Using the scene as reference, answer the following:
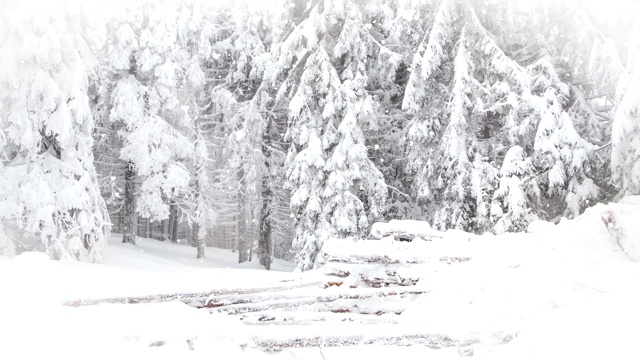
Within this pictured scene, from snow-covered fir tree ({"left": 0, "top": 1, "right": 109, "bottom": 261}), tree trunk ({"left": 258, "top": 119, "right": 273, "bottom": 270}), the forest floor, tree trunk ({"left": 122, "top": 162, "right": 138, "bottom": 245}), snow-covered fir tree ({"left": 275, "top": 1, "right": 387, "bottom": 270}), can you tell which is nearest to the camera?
the forest floor

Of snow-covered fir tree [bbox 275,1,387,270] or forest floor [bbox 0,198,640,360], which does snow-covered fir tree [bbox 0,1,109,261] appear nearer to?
snow-covered fir tree [bbox 275,1,387,270]

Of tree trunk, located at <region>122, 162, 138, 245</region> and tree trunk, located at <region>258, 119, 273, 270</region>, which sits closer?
tree trunk, located at <region>122, 162, 138, 245</region>

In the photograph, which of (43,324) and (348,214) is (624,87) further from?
(43,324)

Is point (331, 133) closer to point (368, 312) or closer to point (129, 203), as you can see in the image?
point (129, 203)

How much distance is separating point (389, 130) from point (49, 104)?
1075cm

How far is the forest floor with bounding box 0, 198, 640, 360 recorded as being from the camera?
162 inches

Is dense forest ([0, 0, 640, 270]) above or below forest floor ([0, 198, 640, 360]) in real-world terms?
above

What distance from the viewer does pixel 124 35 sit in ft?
63.4

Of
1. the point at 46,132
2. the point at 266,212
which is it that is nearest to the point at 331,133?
the point at 266,212

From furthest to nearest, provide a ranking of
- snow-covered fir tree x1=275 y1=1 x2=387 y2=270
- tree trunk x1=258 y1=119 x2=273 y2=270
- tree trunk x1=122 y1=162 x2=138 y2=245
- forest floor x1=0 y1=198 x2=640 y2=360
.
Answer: tree trunk x1=258 y1=119 x2=273 y2=270, tree trunk x1=122 y1=162 x2=138 y2=245, snow-covered fir tree x1=275 y1=1 x2=387 y2=270, forest floor x1=0 y1=198 x2=640 y2=360

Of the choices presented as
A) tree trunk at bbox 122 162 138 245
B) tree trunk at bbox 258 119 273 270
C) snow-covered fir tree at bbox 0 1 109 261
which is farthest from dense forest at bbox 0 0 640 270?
tree trunk at bbox 258 119 273 270

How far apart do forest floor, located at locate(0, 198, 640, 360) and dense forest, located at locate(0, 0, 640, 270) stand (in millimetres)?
7504

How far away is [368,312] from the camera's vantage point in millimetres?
5586

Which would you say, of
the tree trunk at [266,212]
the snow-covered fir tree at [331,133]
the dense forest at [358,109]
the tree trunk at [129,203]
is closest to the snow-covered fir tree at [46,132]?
the dense forest at [358,109]
